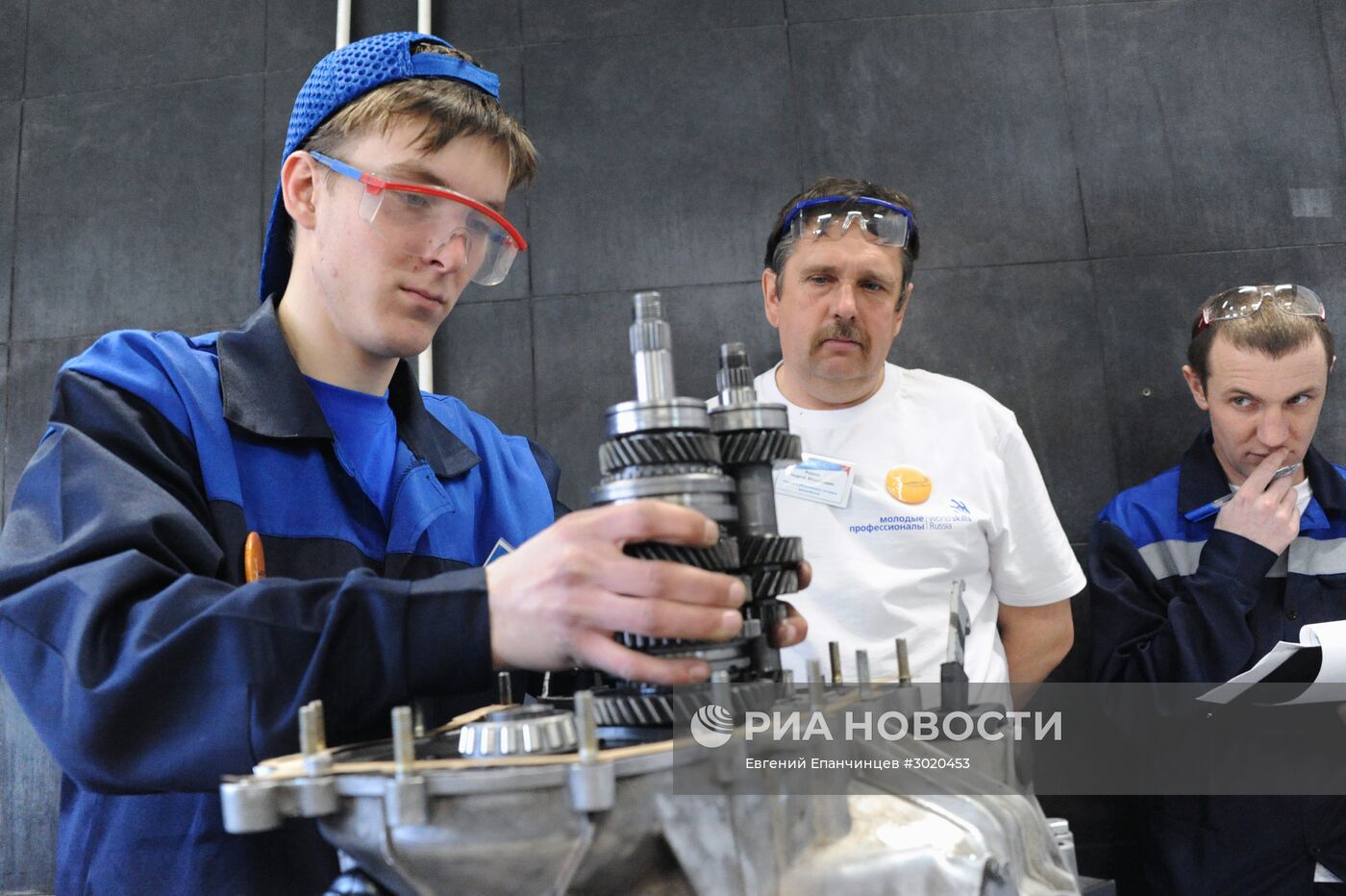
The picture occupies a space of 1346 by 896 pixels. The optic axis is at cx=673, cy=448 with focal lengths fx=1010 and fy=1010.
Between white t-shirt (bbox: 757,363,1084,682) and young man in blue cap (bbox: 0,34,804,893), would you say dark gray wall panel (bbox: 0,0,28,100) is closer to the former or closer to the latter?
young man in blue cap (bbox: 0,34,804,893)

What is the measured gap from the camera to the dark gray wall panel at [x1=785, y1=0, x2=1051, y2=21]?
3213 mm

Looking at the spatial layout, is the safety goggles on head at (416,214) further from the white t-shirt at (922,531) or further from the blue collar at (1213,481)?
the blue collar at (1213,481)

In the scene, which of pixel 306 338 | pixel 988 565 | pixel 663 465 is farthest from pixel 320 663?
pixel 988 565

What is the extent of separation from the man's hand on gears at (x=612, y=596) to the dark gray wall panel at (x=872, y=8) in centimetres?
287

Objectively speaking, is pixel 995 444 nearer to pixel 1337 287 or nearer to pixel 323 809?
pixel 1337 287

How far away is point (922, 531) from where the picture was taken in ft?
7.87

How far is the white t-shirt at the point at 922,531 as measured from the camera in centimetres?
232

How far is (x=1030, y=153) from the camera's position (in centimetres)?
318

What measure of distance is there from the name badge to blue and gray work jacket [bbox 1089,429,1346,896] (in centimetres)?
82

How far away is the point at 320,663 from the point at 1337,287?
3.43 meters

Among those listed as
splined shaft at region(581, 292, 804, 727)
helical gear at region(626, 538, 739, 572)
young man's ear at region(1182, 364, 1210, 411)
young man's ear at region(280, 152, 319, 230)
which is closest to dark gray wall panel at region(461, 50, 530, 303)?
young man's ear at region(280, 152, 319, 230)

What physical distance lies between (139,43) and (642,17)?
5.39 feet

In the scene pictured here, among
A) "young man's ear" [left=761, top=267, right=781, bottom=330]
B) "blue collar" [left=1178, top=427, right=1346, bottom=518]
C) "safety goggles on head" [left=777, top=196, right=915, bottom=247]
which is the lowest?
"blue collar" [left=1178, top=427, right=1346, bottom=518]

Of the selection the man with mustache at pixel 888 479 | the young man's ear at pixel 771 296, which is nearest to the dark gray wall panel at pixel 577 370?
the young man's ear at pixel 771 296
